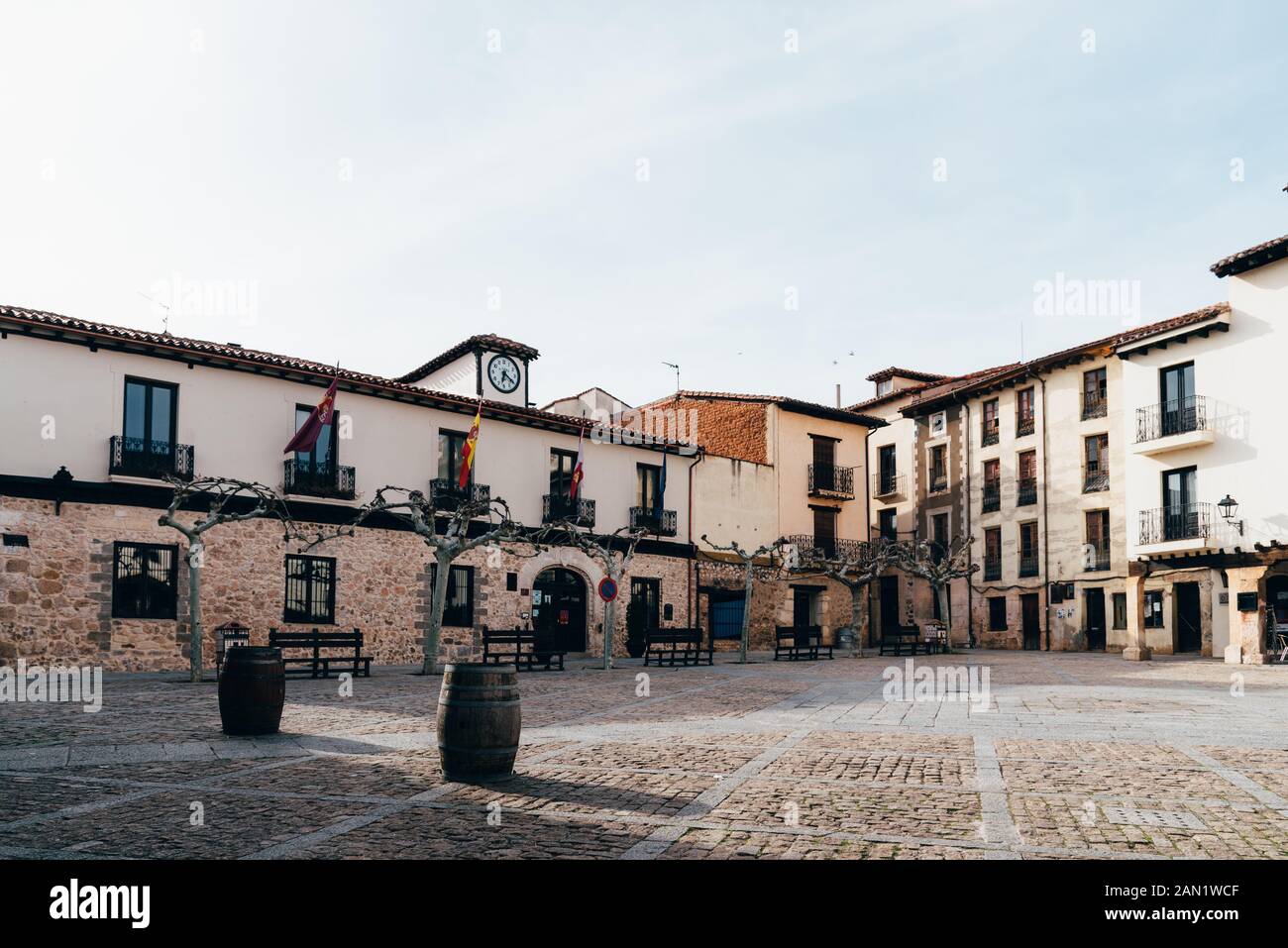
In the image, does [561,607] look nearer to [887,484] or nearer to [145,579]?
[145,579]

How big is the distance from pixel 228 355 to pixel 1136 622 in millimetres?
25036

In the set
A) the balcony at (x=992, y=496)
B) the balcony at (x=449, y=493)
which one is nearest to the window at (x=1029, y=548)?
the balcony at (x=992, y=496)

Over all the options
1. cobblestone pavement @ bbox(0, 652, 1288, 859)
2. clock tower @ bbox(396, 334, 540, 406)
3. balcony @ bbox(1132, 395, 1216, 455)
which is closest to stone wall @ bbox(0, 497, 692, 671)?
clock tower @ bbox(396, 334, 540, 406)

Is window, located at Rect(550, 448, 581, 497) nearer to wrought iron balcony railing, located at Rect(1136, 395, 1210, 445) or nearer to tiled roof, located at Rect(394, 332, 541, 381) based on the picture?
tiled roof, located at Rect(394, 332, 541, 381)

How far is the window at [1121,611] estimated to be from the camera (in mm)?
35062

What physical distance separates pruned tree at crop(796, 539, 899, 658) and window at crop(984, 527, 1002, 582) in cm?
426

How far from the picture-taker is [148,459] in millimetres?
22547

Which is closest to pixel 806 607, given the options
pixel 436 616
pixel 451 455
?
pixel 451 455

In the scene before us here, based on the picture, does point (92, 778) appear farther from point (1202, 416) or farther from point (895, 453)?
point (895, 453)

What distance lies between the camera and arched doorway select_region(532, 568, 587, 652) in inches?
1203

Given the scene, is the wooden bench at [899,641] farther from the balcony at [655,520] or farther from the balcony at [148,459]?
the balcony at [148,459]
